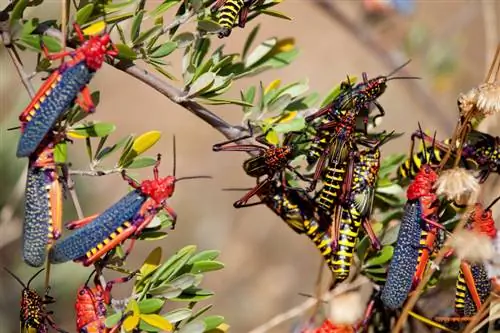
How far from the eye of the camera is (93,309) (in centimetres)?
122

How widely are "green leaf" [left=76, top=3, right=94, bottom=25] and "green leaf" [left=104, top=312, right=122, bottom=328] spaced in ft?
1.68

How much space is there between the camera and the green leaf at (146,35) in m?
1.22

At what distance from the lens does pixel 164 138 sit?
6285 mm

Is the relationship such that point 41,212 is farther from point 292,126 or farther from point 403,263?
point 403,263

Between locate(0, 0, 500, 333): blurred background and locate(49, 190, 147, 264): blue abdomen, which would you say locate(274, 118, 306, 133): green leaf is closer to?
locate(49, 190, 147, 264): blue abdomen

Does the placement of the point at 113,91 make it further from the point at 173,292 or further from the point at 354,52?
the point at 173,292

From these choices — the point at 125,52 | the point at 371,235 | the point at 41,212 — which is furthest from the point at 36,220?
the point at 371,235

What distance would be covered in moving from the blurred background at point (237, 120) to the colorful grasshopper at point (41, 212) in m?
0.33

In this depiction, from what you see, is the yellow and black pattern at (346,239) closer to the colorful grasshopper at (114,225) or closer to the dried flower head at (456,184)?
the dried flower head at (456,184)

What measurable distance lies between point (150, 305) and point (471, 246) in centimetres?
59

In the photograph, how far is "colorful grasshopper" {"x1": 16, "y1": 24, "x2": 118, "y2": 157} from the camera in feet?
3.67

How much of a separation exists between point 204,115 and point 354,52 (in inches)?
246

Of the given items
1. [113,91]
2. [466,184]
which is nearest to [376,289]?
[466,184]

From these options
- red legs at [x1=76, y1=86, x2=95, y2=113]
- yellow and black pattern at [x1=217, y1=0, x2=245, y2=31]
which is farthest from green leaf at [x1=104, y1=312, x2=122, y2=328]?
yellow and black pattern at [x1=217, y1=0, x2=245, y2=31]
